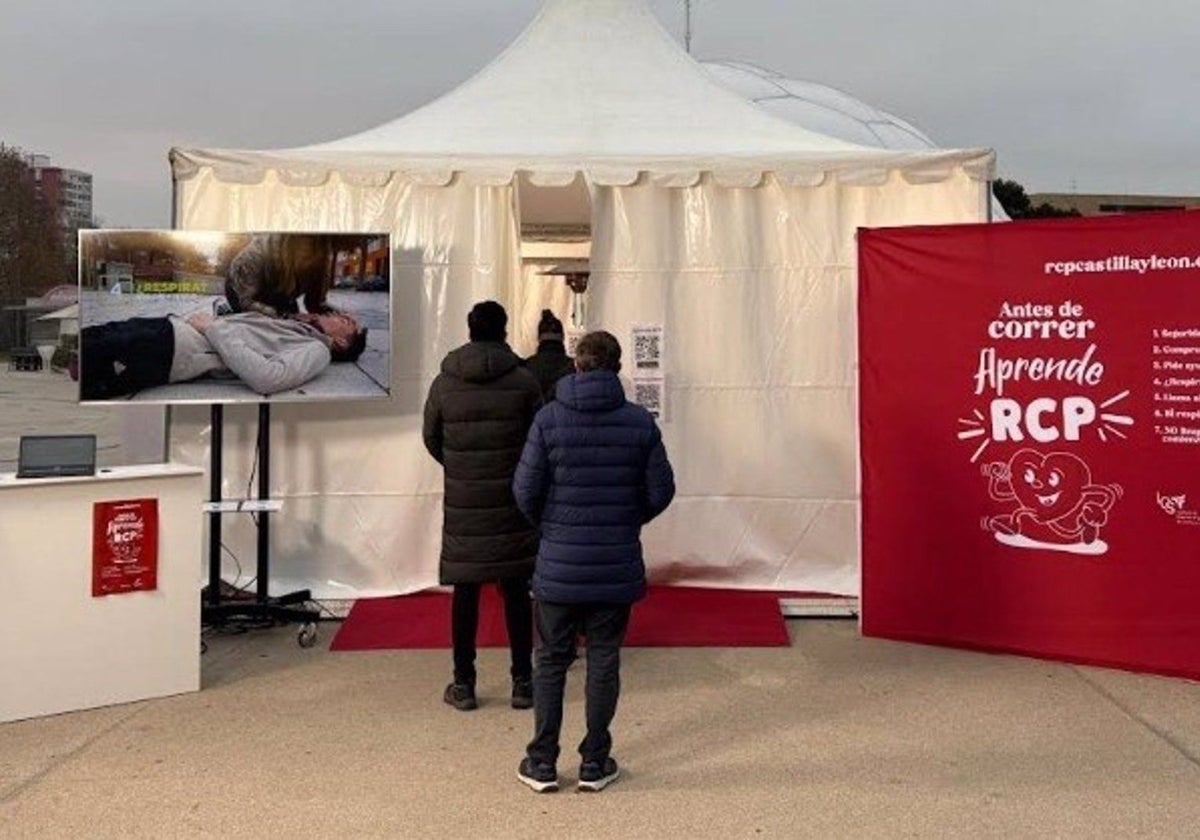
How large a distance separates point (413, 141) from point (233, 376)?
1.94 m

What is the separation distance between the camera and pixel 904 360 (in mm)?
5539

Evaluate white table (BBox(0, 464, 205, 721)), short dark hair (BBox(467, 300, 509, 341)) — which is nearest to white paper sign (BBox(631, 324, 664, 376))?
short dark hair (BBox(467, 300, 509, 341))

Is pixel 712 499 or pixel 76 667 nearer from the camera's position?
pixel 76 667

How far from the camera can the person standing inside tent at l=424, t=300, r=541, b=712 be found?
A: 4461 millimetres

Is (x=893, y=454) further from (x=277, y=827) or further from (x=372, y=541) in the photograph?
(x=277, y=827)

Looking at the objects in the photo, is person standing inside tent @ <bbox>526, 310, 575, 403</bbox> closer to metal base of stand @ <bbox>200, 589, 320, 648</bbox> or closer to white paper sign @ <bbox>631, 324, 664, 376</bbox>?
white paper sign @ <bbox>631, 324, 664, 376</bbox>

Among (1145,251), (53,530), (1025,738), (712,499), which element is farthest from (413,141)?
(1025,738)

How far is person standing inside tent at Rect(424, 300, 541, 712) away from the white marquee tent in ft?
6.29

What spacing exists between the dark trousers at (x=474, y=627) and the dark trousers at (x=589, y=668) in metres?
0.87

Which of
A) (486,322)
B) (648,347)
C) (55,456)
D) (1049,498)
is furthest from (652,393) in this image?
(55,456)

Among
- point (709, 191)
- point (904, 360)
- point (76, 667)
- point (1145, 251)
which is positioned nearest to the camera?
point (76, 667)

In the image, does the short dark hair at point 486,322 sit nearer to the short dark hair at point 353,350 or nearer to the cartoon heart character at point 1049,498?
the short dark hair at point 353,350

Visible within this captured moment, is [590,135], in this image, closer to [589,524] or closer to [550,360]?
[550,360]

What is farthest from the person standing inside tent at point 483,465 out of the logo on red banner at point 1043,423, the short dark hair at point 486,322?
the logo on red banner at point 1043,423
